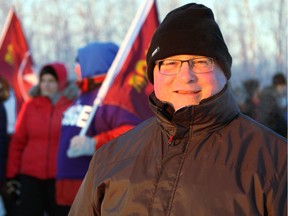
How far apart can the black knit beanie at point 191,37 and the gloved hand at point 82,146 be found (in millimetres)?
2154

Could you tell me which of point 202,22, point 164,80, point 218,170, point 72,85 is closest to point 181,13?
point 202,22

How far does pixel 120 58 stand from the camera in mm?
4816

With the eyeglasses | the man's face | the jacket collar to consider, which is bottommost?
the jacket collar

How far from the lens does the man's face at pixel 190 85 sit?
2162mm

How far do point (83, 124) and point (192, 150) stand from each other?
8.25ft

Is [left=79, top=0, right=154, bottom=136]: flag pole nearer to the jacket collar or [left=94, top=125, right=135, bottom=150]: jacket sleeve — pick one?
[left=94, top=125, right=135, bottom=150]: jacket sleeve

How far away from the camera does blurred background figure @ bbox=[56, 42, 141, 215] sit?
4422 millimetres

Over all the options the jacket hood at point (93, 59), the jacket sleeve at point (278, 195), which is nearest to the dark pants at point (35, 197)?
the jacket hood at point (93, 59)

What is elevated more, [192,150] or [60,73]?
[192,150]

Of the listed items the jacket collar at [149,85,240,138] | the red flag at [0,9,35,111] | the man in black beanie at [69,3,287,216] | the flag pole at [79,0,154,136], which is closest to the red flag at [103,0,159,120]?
the flag pole at [79,0,154,136]

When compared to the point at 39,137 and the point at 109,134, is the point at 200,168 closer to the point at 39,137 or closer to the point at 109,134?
the point at 109,134

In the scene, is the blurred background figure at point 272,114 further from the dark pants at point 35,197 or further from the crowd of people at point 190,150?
the dark pants at point 35,197

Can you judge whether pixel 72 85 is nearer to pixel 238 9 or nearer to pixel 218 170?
pixel 218 170

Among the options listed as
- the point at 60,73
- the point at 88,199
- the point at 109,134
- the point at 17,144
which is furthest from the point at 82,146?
the point at 88,199
